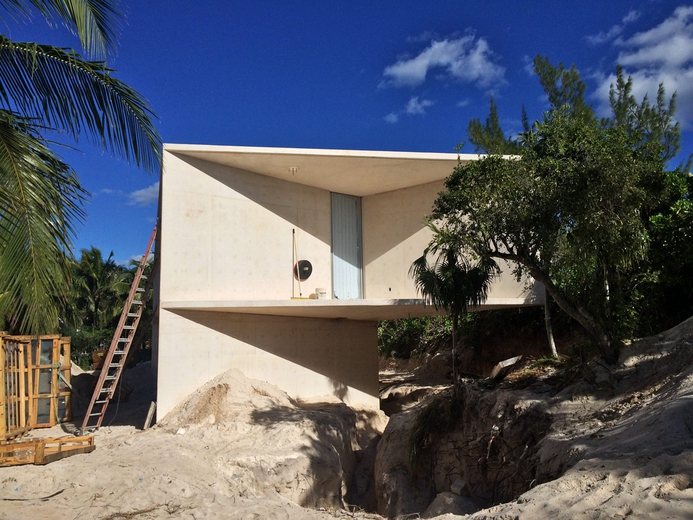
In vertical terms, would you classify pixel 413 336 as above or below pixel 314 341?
below

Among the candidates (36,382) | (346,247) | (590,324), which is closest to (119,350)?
(36,382)

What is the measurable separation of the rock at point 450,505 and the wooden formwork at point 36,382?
9.01 metres

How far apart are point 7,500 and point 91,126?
540 cm

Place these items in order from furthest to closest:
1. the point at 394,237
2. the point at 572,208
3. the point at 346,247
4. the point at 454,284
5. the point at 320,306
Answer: the point at 346,247
the point at 394,237
the point at 320,306
the point at 454,284
the point at 572,208

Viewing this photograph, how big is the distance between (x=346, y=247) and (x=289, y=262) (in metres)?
2.41

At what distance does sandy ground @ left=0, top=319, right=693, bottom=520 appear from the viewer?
20.1 ft

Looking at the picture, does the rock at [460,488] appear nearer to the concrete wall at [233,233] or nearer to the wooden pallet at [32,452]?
→ the concrete wall at [233,233]

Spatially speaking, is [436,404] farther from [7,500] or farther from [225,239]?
[7,500]

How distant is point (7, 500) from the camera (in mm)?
7773

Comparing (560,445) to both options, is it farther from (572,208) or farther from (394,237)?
(394,237)

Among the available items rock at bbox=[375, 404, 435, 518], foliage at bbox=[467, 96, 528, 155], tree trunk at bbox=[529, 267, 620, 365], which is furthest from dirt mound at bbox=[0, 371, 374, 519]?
foliage at bbox=[467, 96, 528, 155]

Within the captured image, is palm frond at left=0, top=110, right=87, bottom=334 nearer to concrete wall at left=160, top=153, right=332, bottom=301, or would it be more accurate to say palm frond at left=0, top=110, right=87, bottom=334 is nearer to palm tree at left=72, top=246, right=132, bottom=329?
concrete wall at left=160, top=153, right=332, bottom=301

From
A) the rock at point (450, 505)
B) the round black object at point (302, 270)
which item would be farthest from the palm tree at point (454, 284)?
the round black object at point (302, 270)

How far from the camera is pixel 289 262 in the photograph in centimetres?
1656
